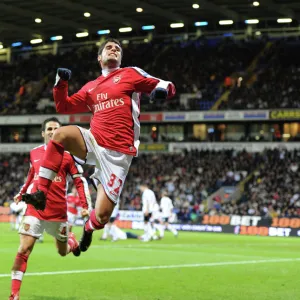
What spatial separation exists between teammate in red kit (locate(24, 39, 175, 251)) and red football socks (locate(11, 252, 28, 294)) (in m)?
1.38

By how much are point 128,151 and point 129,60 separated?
2024 inches

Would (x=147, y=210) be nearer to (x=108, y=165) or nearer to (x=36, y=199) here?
(x=108, y=165)

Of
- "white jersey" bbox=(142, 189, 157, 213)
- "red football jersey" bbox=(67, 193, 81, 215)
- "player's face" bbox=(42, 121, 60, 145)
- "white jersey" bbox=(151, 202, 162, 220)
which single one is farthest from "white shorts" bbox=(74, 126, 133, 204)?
"white jersey" bbox=(151, 202, 162, 220)

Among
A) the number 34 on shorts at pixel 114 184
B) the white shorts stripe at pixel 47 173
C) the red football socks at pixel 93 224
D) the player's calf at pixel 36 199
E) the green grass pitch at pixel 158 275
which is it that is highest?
the white shorts stripe at pixel 47 173

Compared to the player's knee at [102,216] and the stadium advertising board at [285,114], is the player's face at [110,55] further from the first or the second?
the stadium advertising board at [285,114]

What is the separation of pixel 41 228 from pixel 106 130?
280 cm

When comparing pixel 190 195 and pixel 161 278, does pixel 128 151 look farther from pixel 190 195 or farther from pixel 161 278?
pixel 190 195

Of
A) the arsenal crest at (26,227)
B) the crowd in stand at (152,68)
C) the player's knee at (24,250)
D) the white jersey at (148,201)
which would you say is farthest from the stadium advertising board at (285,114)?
the player's knee at (24,250)

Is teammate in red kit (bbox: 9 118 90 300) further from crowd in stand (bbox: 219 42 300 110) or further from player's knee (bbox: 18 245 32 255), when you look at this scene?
crowd in stand (bbox: 219 42 300 110)

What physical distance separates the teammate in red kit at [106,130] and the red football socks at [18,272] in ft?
4.52

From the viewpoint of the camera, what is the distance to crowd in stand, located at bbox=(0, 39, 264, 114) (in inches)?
2183

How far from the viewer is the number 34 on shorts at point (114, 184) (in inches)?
346

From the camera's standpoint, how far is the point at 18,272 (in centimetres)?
980

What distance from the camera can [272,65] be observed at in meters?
54.3
